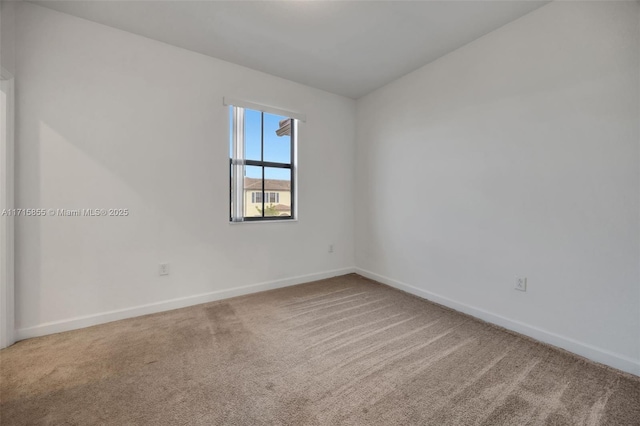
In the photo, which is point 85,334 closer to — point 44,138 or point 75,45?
point 44,138

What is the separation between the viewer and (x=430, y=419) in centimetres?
130

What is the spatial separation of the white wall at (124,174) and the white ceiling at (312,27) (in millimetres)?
230

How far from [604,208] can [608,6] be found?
1.38 meters

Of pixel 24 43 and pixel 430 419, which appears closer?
pixel 430 419

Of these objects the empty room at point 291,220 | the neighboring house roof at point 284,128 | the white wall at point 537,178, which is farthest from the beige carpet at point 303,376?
the neighboring house roof at point 284,128

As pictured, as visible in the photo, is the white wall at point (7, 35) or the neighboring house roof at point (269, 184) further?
the neighboring house roof at point (269, 184)

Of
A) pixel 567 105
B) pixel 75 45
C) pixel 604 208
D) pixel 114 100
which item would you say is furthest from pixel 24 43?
pixel 604 208

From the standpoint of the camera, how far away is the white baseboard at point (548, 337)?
1.68m

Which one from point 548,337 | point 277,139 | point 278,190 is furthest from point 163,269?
point 548,337

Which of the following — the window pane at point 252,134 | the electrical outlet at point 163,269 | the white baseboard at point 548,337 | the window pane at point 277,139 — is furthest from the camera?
the window pane at point 277,139

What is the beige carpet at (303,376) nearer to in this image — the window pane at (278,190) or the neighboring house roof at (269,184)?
the window pane at (278,190)

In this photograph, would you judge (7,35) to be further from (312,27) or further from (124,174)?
(312,27)

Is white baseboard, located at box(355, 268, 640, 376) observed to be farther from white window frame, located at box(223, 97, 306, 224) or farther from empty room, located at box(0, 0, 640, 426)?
white window frame, located at box(223, 97, 306, 224)

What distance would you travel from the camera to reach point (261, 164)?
322 centimetres
